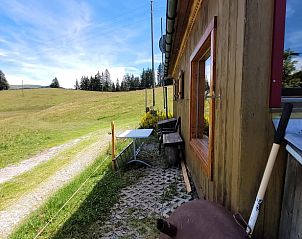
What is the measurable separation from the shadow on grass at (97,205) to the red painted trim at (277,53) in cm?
250

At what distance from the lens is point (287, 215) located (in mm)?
1673

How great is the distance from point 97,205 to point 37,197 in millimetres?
1577

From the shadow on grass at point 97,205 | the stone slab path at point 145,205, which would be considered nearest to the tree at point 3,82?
the shadow on grass at point 97,205

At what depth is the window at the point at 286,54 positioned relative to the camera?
168 cm

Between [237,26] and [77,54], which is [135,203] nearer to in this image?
[237,26]

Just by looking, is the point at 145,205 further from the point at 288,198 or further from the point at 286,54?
the point at 286,54

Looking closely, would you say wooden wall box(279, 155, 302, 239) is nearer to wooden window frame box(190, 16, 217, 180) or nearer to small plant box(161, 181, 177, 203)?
wooden window frame box(190, 16, 217, 180)

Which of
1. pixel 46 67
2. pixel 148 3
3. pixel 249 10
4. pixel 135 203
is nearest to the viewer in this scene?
pixel 249 10

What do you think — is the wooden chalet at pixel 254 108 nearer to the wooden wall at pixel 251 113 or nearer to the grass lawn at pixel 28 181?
the wooden wall at pixel 251 113

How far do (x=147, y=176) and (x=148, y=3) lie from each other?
18916 millimetres

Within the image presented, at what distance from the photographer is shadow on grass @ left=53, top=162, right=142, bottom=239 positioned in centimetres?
323

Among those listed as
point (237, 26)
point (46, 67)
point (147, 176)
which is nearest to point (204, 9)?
point (237, 26)

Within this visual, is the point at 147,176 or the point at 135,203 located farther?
the point at 147,176

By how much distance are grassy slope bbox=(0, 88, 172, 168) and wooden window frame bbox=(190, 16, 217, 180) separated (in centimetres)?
635
